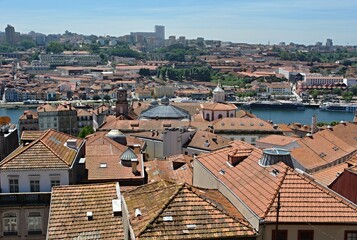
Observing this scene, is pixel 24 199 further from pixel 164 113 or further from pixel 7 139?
pixel 164 113

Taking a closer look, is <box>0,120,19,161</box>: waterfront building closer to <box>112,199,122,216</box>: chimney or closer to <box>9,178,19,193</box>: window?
<box>9,178,19,193</box>: window

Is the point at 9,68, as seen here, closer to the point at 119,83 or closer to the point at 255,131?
the point at 119,83

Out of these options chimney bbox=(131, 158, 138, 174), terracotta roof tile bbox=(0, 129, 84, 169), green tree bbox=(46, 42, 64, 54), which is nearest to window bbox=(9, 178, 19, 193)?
terracotta roof tile bbox=(0, 129, 84, 169)

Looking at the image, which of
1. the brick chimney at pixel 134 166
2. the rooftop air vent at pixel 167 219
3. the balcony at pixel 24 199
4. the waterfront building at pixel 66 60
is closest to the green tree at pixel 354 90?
the waterfront building at pixel 66 60

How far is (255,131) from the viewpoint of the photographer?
40.4 meters

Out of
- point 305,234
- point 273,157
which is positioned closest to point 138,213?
point 305,234

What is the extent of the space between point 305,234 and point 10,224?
899 cm

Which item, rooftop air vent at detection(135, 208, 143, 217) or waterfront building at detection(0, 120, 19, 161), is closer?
rooftop air vent at detection(135, 208, 143, 217)

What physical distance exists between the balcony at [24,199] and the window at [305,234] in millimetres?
7987

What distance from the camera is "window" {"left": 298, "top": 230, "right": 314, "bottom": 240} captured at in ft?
34.1

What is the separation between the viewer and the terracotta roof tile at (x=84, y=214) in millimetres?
11312

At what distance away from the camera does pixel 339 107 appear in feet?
314

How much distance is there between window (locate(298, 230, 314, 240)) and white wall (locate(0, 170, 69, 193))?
7.96 metres

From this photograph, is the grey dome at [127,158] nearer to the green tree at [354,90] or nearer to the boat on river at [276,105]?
the boat on river at [276,105]
